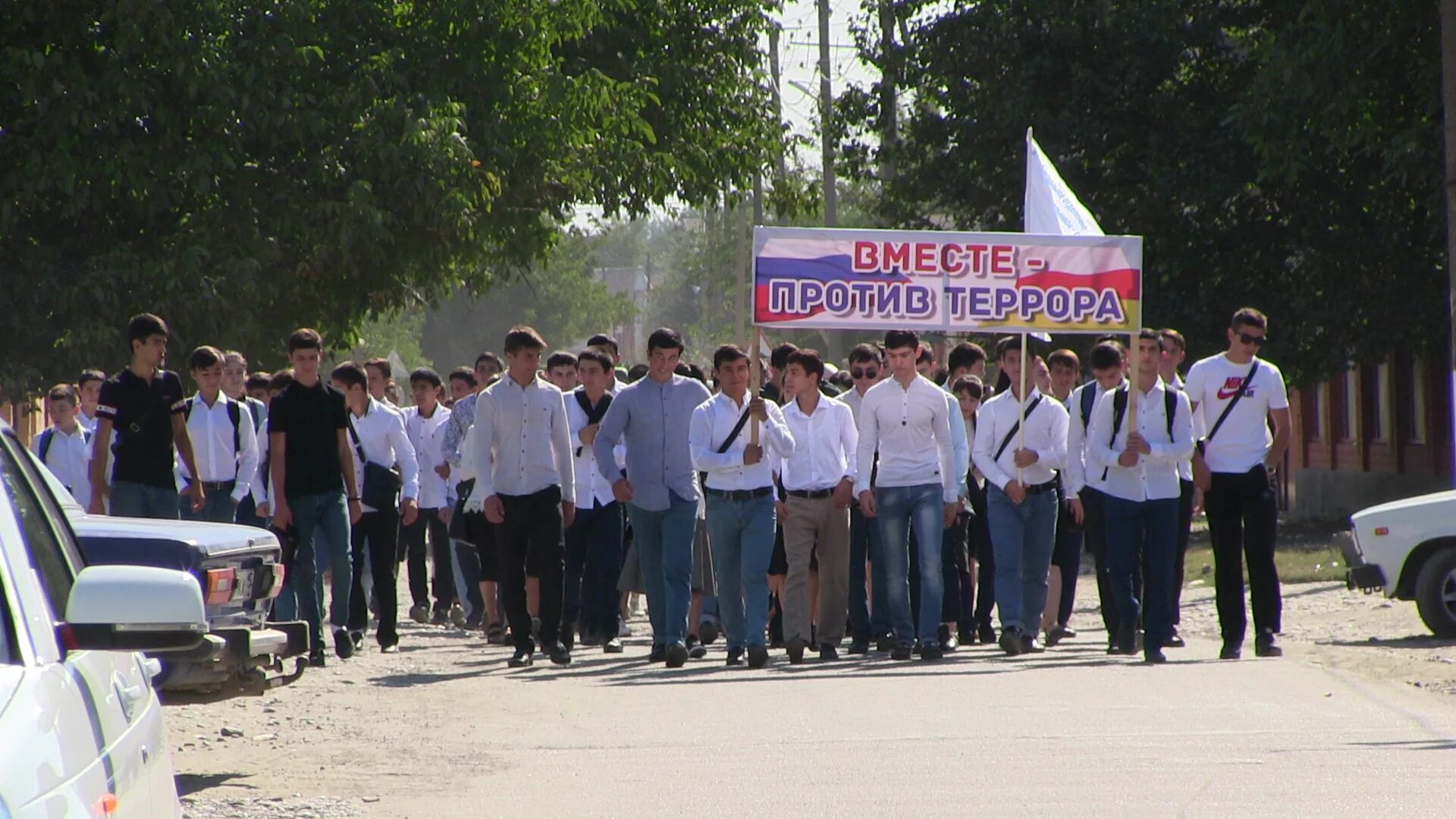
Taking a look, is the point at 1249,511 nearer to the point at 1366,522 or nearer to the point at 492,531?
the point at 1366,522

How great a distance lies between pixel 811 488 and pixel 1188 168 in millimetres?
17105

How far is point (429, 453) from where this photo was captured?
16.8 meters

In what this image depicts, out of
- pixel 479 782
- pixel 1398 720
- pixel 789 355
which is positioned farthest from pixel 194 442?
pixel 1398 720

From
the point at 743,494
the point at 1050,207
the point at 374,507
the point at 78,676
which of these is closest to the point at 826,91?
the point at 1050,207

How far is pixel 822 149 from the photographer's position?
3703cm

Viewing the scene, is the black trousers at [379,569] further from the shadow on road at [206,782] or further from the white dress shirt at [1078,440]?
the shadow on road at [206,782]

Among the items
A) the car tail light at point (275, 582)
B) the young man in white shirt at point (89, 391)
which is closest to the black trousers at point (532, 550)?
the car tail light at point (275, 582)

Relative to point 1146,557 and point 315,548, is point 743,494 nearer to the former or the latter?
point 1146,557

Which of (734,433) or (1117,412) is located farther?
(1117,412)

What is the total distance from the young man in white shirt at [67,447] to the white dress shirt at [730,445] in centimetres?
537

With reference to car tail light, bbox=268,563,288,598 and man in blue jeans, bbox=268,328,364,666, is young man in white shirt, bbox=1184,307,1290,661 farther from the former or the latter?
car tail light, bbox=268,563,288,598

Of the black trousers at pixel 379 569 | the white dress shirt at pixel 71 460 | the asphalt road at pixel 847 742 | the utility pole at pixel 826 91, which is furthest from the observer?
the utility pole at pixel 826 91

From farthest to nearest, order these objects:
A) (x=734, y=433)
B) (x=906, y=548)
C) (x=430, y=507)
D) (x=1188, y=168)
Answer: (x=1188, y=168)
(x=430, y=507)
(x=906, y=548)
(x=734, y=433)

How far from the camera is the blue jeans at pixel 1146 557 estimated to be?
1250 centimetres
